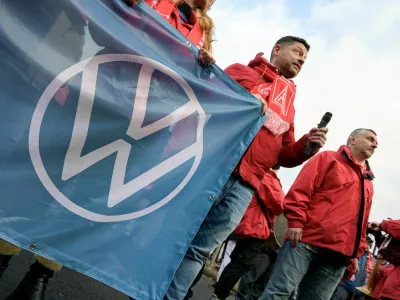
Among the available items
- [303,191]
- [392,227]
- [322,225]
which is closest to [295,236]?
[322,225]

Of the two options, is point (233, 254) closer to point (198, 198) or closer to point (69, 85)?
point (198, 198)

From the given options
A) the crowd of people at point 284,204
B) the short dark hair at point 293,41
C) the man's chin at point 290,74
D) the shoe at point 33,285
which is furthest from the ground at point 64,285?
the short dark hair at point 293,41

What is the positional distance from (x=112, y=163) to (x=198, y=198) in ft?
1.64

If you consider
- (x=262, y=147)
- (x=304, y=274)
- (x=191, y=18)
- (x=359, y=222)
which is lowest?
(x=304, y=274)

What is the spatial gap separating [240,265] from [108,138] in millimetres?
2302

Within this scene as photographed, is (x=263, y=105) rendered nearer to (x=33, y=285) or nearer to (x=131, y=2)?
(x=131, y=2)

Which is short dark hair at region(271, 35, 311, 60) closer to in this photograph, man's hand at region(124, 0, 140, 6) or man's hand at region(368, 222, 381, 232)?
man's hand at region(124, 0, 140, 6)

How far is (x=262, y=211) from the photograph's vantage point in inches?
152

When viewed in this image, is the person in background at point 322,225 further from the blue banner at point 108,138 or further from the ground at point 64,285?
the ground at point 64,285

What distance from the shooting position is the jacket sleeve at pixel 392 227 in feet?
11.6

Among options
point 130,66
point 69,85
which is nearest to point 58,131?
point 69,85

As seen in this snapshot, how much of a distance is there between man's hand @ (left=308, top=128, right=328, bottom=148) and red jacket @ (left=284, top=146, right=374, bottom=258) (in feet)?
2.12

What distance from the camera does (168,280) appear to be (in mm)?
1962

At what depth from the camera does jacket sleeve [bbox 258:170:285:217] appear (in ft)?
12.7
